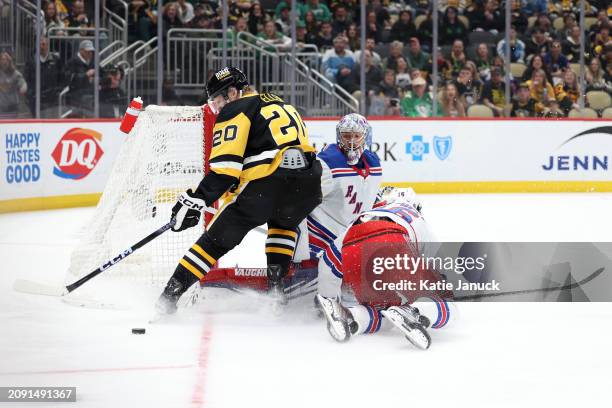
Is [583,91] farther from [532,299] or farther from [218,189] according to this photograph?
[218,189]

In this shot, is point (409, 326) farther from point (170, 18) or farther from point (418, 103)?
point (418, 103)

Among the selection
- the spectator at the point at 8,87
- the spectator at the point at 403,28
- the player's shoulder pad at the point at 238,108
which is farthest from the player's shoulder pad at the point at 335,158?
the spectator at the point at 403,28

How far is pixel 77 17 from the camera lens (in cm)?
1152

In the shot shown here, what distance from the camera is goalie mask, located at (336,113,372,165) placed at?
18.0 ft

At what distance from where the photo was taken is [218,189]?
5227 mm

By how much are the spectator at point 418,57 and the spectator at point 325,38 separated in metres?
0.87

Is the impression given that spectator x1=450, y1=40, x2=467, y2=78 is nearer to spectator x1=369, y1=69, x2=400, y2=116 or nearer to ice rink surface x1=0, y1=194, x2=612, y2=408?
spectator x1=369, y1=69, x2=400, y2=116

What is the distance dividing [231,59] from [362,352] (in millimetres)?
7730

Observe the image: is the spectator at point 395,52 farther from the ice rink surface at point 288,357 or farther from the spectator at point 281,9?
the ice rink surface at point 288,357

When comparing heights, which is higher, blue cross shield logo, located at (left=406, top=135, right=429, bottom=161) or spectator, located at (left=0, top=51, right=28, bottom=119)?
spectator, located at (left=0, top=51, right=28, bottom=119)

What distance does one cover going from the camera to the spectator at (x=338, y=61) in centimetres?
1258

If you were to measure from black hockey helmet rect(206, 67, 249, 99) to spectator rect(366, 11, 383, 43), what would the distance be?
290 inches

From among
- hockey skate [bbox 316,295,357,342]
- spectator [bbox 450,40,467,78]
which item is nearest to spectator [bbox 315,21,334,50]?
spectator [bbox 450,40,467,78]

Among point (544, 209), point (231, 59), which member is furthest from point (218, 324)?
point (231, 59)
